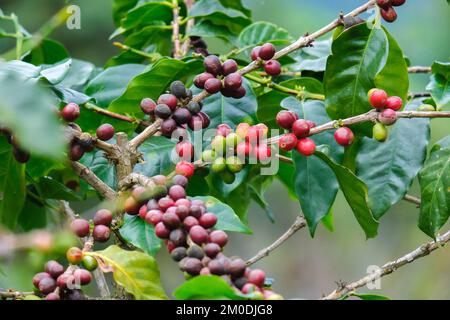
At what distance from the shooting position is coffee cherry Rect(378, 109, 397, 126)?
839mm

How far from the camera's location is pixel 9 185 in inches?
35.6

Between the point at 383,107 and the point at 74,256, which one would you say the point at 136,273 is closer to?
the point at 74,256

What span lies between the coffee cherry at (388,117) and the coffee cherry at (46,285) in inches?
16.6

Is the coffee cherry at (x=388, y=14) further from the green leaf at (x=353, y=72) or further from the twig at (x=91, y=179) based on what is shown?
the twig at (x=91, y=179)

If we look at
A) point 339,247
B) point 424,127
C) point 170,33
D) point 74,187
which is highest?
point 170,33

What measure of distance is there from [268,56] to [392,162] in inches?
10.1

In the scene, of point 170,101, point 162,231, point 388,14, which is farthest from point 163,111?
point 388,14

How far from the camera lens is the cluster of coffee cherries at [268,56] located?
923mm

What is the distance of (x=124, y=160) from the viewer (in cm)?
87

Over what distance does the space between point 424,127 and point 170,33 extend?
55 centimetres

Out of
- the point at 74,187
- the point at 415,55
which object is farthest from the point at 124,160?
the point at 415,55

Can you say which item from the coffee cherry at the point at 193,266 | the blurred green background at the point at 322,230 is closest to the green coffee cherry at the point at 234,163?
the coffee cherry at the point at 193,266

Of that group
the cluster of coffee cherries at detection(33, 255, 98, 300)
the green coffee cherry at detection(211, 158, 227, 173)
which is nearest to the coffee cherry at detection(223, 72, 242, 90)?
the green coffee cherry at detection(211, 158, 227, 173)

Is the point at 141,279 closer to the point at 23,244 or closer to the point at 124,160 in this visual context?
the point at 124,160
